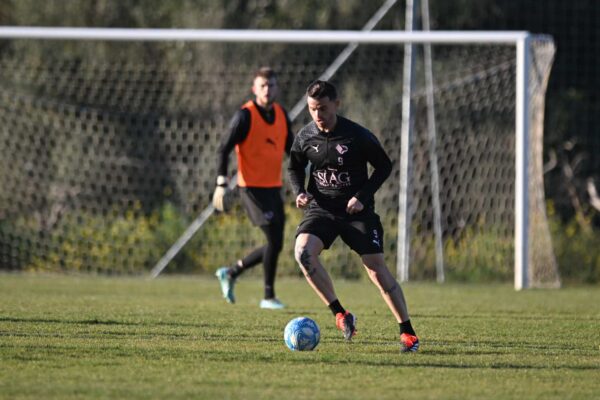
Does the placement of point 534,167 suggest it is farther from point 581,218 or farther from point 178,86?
point 178,86

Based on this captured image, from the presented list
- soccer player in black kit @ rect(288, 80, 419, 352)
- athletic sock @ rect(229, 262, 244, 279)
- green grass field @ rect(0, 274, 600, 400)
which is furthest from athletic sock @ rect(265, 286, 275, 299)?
soccer player in black kit @ rect(288, 80, 419, 352)

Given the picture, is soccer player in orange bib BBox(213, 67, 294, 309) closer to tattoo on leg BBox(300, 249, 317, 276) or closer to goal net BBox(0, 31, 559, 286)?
tattoo on leg BBox(300, 249, 317, 276)

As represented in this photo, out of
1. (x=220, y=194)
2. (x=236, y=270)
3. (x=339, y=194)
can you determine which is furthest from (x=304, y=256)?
(x=236, y=270)

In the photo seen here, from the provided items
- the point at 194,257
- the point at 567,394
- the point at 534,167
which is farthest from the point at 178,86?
the point at 567,394

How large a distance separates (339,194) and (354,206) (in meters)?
0.33

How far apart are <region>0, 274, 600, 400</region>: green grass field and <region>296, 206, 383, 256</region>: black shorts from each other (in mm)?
683

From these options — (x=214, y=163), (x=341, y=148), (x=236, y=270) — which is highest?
(x=214, y=163)

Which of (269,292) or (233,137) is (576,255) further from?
(233,137)

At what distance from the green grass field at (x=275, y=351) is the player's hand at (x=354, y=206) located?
91cm

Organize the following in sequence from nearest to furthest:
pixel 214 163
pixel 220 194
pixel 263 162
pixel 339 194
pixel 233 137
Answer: pixel 339 194 → pixel 220 194 → pixel 233 137 → pixel 263 162 → pixel 214 163

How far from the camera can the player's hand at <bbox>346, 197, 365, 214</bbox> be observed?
7250mm

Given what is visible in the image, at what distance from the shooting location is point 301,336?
7070 mm

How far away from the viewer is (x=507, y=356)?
23.1 feet

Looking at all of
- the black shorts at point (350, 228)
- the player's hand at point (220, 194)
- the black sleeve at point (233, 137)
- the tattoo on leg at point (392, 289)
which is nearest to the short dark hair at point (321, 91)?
the black shorts at point (350, 228)
